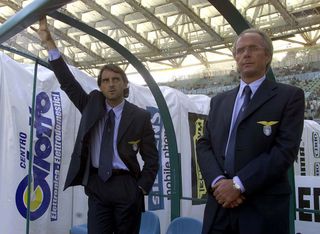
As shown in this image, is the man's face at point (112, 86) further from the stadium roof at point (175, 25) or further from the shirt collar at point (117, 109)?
the stadium roof at point (175, 25)

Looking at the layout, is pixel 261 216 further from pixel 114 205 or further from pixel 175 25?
pixel 175 25

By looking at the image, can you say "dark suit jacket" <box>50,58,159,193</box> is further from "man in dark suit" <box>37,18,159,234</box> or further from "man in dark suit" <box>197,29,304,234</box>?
"man in dark suit" <box>197,29,304,234</box>

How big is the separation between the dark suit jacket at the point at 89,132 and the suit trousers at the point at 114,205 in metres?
0.07

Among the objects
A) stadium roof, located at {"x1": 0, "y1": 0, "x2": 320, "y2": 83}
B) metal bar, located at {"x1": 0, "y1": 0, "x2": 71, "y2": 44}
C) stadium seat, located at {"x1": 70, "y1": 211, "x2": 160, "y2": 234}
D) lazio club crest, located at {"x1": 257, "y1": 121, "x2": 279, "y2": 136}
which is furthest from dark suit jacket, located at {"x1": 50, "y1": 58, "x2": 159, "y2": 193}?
stadium roof, located at {"x1": 0, "y1": 0, "x2": 320, "y2": 83}

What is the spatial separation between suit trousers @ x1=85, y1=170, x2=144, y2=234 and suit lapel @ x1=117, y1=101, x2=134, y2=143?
240mm

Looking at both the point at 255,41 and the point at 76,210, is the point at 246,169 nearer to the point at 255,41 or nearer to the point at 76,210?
the point at 255,41

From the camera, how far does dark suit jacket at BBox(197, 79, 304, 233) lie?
1.63 metres

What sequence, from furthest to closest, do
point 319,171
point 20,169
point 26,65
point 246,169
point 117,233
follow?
point 319,171 → point 26,65 → point 20,169 → point 117,233 → point 246,169

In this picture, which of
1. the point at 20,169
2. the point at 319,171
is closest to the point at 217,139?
the point at 20,169

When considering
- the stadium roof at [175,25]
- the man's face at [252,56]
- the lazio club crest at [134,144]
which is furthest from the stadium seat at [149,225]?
the stadium roof at [175,25]

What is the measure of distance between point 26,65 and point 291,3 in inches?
376

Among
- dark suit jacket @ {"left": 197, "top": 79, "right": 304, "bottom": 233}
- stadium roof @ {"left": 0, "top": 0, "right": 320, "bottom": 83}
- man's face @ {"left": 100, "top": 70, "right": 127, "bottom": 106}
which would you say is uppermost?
stadium roof @ {"left": 0, "top": 0, "right": 320, "bottom": 83}

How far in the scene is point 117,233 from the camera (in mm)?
2324

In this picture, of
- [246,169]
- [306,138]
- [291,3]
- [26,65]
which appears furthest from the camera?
[291,3]
